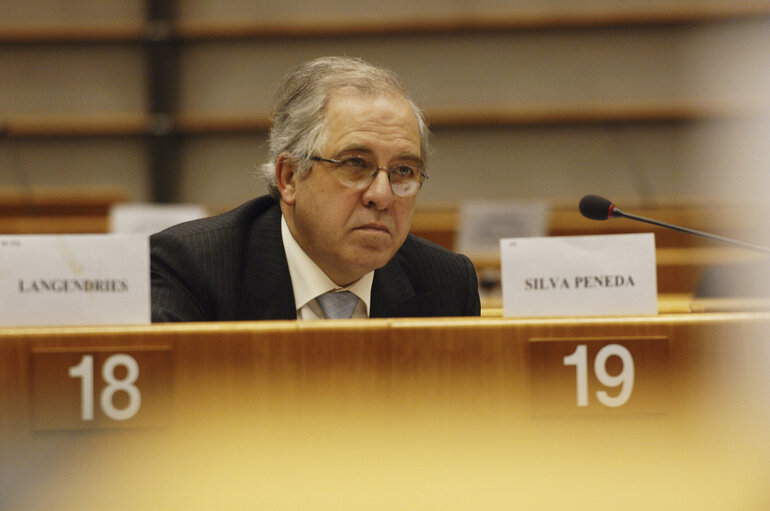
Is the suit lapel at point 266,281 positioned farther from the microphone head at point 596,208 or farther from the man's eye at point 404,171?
the microphone head at point 596,208

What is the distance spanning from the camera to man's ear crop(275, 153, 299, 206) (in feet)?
5.64

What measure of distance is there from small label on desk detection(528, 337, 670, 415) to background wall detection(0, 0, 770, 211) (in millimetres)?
5000

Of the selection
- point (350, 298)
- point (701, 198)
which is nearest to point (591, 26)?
point (701, 198)

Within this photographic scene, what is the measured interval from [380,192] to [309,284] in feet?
0.81

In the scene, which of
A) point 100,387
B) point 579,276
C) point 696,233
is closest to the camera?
point 100,387

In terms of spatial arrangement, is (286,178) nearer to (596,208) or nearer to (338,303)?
(338,303)

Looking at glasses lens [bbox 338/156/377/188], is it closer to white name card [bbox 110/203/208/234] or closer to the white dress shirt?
the white dress shirt

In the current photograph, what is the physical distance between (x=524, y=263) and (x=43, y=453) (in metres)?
0.66

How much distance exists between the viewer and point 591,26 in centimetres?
579

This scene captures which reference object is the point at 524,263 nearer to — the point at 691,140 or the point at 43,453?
the point at 43,453

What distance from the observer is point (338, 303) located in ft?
5.56

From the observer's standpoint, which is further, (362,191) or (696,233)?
(362,191)

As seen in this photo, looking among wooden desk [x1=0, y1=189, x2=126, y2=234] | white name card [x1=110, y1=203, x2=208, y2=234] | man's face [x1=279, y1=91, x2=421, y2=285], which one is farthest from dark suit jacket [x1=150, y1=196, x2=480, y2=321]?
wooden desk [x1=0, y1=189, x2=126, y2=234]

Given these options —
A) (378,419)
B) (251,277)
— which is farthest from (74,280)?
(251,277)
